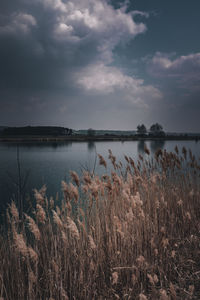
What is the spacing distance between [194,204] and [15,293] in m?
4.38

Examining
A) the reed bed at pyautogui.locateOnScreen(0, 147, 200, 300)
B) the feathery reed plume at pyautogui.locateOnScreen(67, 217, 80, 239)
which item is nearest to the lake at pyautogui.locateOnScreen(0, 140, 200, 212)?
the reed bed at pyautogui.locateOnScreen(0, 147, 200, 300)

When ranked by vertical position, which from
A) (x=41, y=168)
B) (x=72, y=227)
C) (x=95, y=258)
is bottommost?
(x=41, y=168)

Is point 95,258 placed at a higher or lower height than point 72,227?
lower

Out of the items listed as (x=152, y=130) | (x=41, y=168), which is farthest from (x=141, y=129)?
(x=41, y=168)

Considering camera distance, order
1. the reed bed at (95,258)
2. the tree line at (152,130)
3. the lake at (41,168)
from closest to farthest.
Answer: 1. the reed bed at (95,258)
2. the lake at (41,168)
3. the tree line at (152,130)

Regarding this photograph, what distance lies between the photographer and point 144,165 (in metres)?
5.03

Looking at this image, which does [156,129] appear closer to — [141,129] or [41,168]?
[141,129]

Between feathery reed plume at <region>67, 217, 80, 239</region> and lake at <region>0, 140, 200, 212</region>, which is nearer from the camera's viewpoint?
feathery reed plume at <region>67, 217, 80, 239</region>

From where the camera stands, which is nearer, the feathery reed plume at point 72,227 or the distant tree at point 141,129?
the feathery reed plume at point 72,227

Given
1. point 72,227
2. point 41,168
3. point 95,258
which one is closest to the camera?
point 72,227

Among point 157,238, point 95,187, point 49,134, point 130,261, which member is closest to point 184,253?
point 157,238

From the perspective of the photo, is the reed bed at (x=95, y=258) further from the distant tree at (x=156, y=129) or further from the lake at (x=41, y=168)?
the distant tree at (x=156, y=129)

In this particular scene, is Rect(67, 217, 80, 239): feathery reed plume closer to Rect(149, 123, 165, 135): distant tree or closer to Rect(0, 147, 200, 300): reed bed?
Rect(0, 147, 200, 300): reed bed

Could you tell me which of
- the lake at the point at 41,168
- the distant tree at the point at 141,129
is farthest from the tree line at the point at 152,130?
the lake at the point at 41,168
